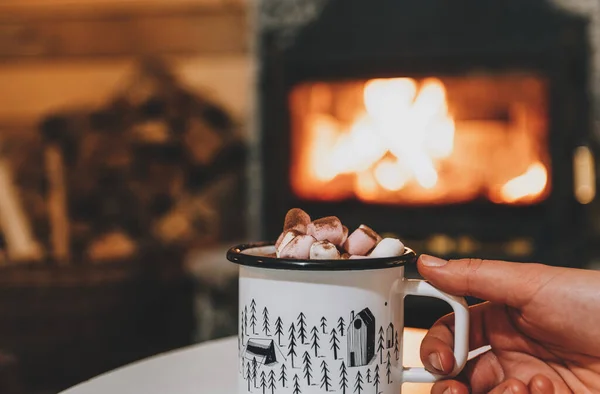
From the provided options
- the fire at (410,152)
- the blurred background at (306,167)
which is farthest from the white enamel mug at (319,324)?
the fire at (410,152)

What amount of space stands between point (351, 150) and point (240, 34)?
0.55 metres

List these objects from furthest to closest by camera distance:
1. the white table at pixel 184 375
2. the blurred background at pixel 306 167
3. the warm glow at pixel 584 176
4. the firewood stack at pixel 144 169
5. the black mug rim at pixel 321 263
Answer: the firewood stack at pixel 144 169
the warm glow at pixel 584 176
the blurred background at pixel 306 167
the white table at pixel 184 375
the black mug rim at pixel 321 263

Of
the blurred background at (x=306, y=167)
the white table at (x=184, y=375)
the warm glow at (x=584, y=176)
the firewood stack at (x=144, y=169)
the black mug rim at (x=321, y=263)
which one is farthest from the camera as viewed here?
the firewood stack at (x=144, y=169)

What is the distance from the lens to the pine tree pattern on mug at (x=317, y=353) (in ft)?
1.65

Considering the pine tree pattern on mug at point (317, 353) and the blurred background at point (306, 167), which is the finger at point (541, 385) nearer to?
the pine tree pattern on mug at point (317, 353)

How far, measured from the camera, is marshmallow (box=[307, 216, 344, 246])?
0.54m

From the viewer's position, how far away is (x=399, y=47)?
1668mm

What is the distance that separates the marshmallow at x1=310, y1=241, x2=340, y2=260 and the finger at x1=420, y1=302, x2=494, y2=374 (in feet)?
0.39

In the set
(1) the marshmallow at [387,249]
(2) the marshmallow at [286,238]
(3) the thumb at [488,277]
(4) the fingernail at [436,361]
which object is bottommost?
(4) the fingernail at [436,361]

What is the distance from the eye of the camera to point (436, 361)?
0.55 metres

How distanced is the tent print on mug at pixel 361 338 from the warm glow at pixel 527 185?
1178 millimetres

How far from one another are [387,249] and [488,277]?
0.33 feet

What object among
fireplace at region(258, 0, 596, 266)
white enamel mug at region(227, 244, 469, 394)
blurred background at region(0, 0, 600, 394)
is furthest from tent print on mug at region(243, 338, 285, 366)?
fireplace at region(258, 0, 596, 266)

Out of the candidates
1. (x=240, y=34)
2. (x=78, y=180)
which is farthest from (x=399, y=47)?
(x=78, y=180)
